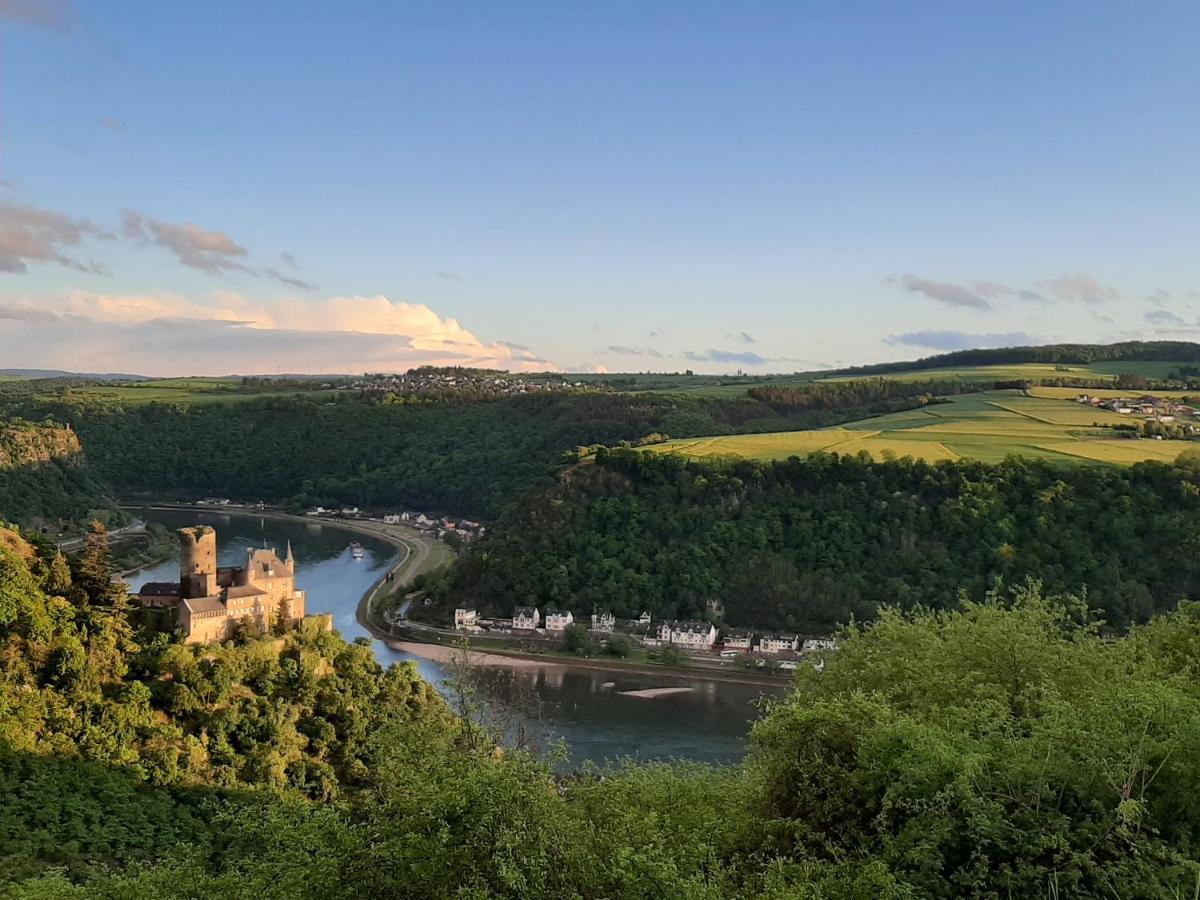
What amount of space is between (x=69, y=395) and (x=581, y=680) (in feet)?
363

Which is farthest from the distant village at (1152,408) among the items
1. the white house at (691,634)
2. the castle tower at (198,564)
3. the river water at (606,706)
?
the castle tower at (198,564)

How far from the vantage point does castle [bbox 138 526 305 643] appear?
22.2 metres

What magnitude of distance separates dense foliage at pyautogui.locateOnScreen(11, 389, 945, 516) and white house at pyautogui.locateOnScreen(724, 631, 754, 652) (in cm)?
3472

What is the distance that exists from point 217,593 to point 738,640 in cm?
3196

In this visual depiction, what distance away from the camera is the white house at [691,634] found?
4866 cm

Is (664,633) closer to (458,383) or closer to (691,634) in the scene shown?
(691,634)

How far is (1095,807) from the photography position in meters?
9.95

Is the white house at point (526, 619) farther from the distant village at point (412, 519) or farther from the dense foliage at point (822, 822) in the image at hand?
the dense foliage at point (822, 822)

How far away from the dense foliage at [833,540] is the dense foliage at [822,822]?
3809cm

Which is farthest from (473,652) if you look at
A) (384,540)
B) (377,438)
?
(377,438)

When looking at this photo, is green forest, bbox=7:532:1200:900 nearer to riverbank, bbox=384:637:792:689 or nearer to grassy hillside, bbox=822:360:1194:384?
riverbank, bbox=384:637:792:689

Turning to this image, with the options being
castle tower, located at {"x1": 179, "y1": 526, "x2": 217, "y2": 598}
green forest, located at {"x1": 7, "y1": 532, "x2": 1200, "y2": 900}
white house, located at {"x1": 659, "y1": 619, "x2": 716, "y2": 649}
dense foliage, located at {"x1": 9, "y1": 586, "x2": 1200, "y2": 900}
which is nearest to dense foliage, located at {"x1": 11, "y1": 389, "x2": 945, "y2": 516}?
white house, located at {"x1": 659, "y1": 619, "x2": 716, "y2": 649}

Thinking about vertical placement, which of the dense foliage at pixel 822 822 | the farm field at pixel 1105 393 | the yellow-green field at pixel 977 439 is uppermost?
the farm field at pixel 1105 393

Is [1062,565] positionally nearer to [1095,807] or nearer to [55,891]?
[1095,807]
